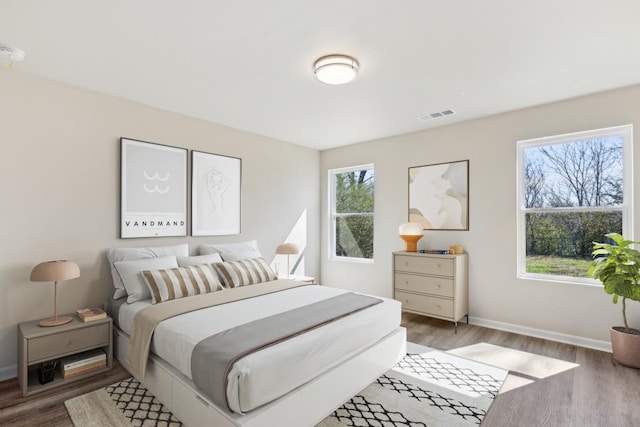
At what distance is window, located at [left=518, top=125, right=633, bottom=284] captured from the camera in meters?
3.20

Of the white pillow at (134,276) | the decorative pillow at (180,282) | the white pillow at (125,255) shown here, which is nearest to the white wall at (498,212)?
the decorative pillow at (180,282)

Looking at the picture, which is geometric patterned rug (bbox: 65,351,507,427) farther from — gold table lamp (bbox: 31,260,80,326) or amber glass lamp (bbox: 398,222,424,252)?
amber glass lamp (bbox: 398,222,424,252)

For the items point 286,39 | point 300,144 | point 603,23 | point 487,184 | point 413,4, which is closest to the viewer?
point 413,4

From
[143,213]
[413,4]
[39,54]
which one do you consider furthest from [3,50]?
[413,4]

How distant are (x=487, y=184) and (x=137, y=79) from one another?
154 inches

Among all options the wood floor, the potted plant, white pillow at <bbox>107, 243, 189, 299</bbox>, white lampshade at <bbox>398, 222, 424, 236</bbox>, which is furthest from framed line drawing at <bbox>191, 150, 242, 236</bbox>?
the potted plant

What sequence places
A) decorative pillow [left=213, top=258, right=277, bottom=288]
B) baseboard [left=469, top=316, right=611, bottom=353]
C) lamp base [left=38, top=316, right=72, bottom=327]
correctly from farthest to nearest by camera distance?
1. decorative pillow [left=213, top=258, right=277, bottom=288]
2. baseboard [left=469, top=316, right=611, bottom=353]
3. lamp base [left=38, top=316, right=72, bottom=327]

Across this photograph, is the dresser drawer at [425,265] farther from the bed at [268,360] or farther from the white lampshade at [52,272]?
the white lampshade at [52,272]

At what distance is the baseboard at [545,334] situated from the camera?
3.19 metres

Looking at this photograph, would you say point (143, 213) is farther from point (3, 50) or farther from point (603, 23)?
point (603, 23)

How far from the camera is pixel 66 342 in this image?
256 centimetres

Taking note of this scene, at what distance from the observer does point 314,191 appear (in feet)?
18.2

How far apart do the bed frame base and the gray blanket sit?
108 millimetres

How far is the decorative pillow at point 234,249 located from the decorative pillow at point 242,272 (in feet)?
0.75
